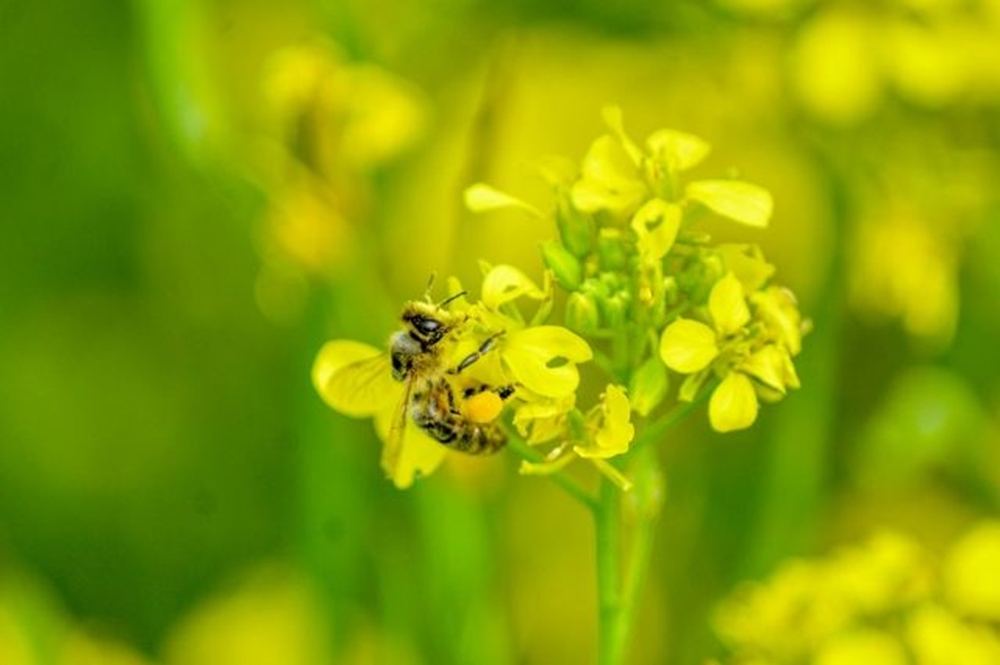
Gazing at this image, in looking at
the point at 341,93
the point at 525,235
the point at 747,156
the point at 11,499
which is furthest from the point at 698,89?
the point at 11,499

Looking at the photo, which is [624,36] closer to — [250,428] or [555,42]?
[555,42]

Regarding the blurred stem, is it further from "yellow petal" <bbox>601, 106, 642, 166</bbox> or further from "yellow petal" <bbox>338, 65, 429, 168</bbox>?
"yellow petal" <bbox>338, 65, 429, 168</bbox>

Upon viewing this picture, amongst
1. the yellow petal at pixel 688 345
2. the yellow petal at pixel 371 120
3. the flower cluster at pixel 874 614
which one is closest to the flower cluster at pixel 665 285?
the yellow petal at pixel 688 345

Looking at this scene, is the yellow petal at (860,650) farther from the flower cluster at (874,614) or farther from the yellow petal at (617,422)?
the yellow petal at (617,422)

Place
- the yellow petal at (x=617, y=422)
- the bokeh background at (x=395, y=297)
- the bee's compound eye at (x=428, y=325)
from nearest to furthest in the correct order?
1. the yellow petal at (x=617, y=422)
2. the bee's compound eye at (x=428, y=325)
3. the bokeh background at (x=395, y=297)

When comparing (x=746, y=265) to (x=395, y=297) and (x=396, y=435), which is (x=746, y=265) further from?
(x=395, y=297)
